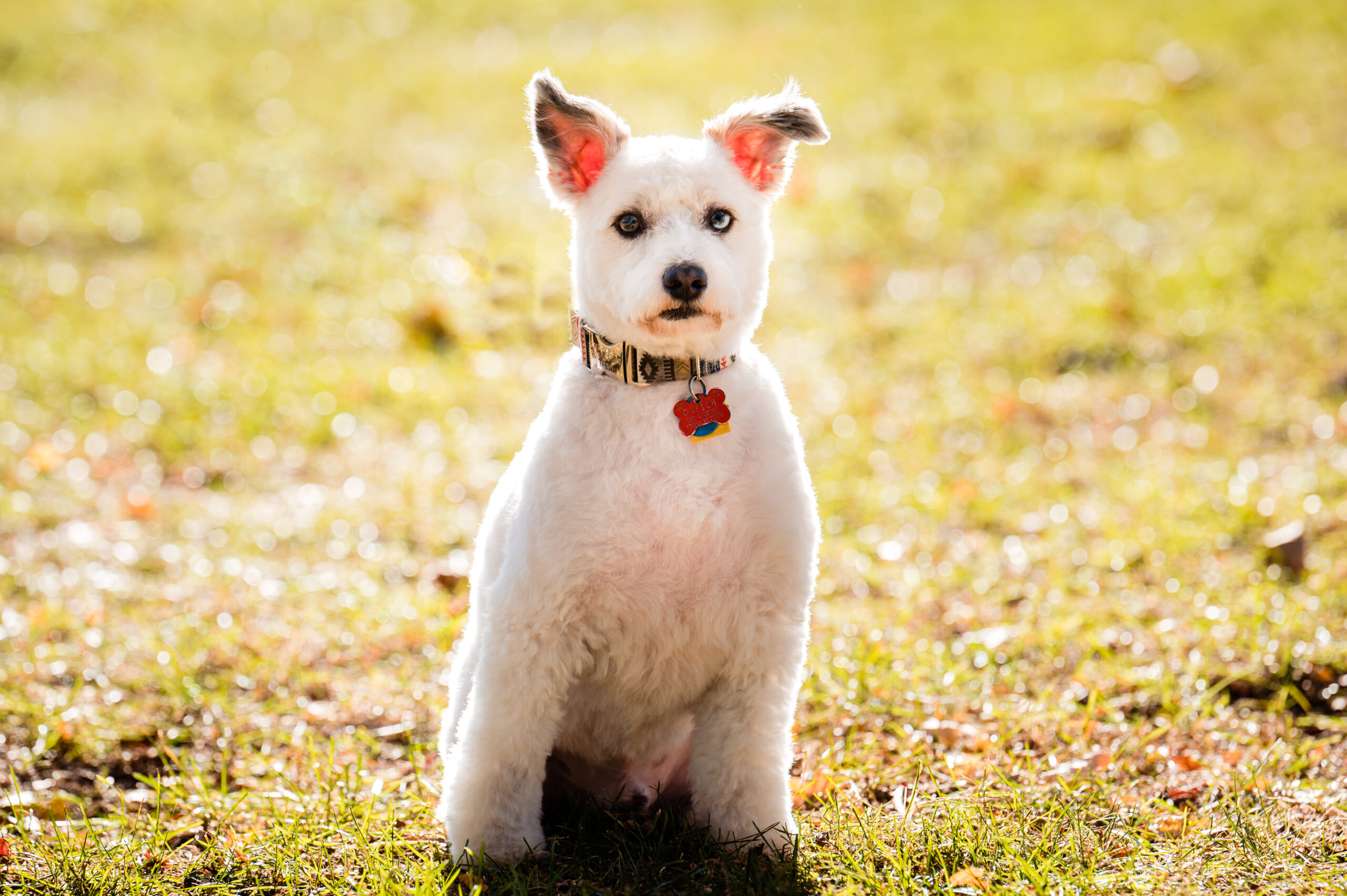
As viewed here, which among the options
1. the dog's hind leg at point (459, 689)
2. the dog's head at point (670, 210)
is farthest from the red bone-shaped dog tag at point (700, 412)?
the dog's hind leg at point (459, 689)

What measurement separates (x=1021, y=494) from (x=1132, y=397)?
169cm

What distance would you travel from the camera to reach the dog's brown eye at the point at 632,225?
10.0 ft

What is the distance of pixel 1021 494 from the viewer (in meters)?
6.27

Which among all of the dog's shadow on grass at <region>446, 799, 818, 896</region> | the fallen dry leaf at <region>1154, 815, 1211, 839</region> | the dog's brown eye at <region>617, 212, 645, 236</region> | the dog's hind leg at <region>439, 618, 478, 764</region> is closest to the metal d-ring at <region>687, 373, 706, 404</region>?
the dog's brown eye at <region>617, 212, 645, 236</region>

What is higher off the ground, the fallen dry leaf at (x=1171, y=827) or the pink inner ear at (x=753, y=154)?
the pink inner ear at (x=753, y=154)

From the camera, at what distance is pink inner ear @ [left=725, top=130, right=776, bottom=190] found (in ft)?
10.6

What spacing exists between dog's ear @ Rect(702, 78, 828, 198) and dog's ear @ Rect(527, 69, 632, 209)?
0.96 ft

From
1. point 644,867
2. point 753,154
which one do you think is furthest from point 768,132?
point 644,867

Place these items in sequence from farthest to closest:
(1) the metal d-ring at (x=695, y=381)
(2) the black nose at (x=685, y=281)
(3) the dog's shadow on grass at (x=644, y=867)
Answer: (1) the metal d-ring at (x=695, y=381) → (3) the dog's shadow on grass at (x=644, y=867) → (2) the black nose at (x=685, y=281)

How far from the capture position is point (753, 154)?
3273 millimetres

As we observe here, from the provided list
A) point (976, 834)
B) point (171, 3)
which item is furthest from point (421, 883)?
point (171, 3)

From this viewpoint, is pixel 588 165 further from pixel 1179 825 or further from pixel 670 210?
pixel 1179 825

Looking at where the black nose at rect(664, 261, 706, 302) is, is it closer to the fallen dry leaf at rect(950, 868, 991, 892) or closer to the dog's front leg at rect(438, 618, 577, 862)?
the dog's front leg at rect(438, 618, 577, 862)

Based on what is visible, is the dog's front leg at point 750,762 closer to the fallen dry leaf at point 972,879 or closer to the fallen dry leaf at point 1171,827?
the fallen dry leaf at point 972,879
